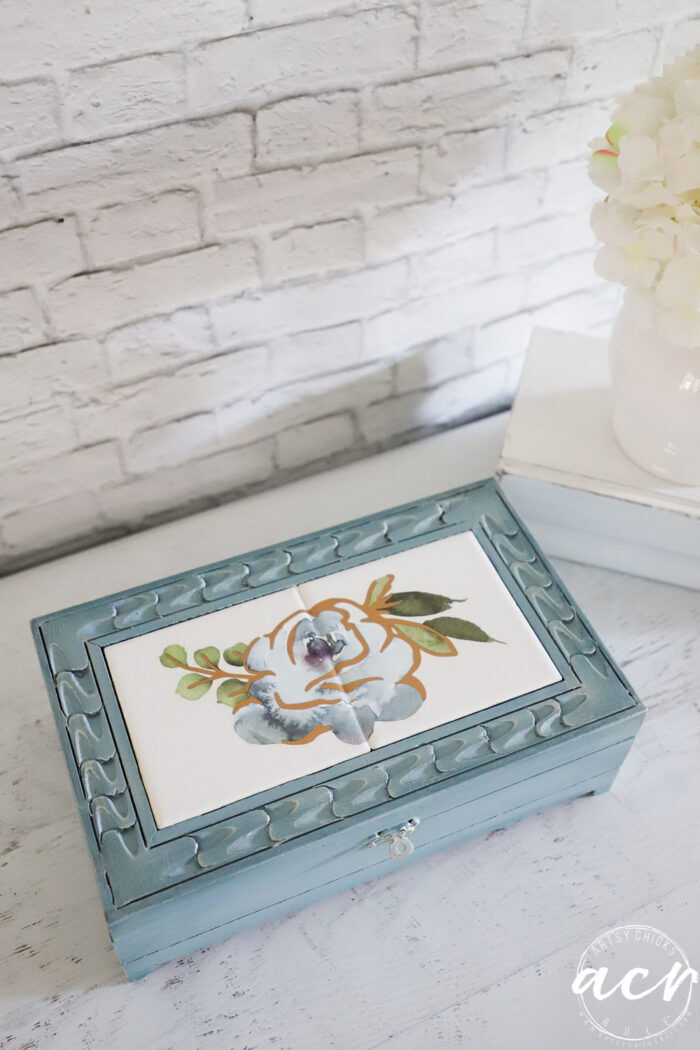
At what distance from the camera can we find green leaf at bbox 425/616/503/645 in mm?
795

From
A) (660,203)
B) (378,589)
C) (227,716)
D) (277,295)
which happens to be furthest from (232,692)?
(660,203)

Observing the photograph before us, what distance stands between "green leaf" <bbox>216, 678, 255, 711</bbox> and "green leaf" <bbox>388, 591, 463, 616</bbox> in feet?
0.49

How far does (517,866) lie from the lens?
79 centimetres

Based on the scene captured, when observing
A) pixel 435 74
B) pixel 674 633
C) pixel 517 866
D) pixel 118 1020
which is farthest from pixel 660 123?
pixel 118 1020

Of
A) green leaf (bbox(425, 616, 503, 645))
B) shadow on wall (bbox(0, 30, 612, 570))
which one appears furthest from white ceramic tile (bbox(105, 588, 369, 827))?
shadow on wall (bbox(0, 30, 612, 570))

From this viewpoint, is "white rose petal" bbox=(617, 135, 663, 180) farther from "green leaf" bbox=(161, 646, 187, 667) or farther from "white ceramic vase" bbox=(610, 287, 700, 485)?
"green leaf" bbox=(161, 646, 187, 667)

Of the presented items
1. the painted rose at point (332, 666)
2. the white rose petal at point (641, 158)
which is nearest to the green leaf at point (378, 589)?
the painted rose at point (332, 666)

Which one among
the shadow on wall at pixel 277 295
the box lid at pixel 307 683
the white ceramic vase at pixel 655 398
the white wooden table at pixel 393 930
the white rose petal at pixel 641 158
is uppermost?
the shadow on wall at pixel 277 295

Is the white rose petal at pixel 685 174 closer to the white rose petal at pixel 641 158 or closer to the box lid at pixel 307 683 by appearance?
the white rose petal at pixel 641 158

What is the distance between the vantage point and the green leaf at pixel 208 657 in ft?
2.56

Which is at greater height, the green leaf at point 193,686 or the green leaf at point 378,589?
the green leaf at point 378,589

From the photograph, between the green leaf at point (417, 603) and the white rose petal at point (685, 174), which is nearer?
the white rose petal at point (685, 174)

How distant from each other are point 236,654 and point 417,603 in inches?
6.5

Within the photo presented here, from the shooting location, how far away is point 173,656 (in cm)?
79
